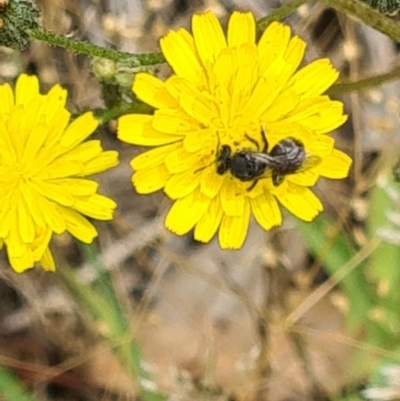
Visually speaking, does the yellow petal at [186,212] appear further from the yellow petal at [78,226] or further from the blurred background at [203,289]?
the blurred background at [203,289]

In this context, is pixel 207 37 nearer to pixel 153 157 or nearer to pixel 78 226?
pixel 153 157

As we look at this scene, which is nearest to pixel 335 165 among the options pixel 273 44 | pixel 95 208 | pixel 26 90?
pixel 273 44

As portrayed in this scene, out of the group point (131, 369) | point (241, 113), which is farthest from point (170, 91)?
point (131, 369)

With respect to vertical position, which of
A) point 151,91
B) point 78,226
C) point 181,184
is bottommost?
point 78,226

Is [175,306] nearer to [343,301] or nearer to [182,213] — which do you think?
[343,301]

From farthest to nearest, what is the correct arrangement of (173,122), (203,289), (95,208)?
(203,289), (95,208), (173,122)

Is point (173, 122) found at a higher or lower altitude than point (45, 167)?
higher

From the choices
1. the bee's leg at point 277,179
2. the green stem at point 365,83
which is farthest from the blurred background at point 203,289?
the bee's leg at point 277,179
